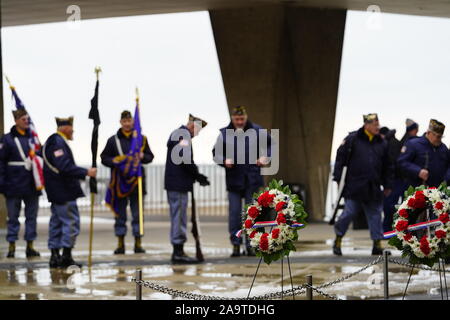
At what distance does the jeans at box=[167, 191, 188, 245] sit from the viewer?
12.0 meters

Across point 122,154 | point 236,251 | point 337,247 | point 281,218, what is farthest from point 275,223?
point 122,154

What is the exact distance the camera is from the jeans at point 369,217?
41.0 feet

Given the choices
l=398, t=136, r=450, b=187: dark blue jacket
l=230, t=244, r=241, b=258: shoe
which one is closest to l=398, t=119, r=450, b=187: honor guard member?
l=398, t=136, r=450, b=187: dark blue jacket

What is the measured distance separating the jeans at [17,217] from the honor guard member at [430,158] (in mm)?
4900

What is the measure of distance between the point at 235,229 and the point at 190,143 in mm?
1420

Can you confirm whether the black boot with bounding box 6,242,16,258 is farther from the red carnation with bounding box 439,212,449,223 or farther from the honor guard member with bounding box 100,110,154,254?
the red carnation with bounding box 439,212,449,223

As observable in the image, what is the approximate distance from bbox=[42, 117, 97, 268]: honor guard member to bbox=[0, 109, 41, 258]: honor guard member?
1.74 metres

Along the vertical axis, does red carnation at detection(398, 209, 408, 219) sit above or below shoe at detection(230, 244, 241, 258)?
above

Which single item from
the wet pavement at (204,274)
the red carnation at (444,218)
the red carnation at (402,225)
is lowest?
the wet pavement at (204,274)

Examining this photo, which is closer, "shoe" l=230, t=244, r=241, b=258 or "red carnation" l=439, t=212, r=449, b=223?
"red carnation" l=439, t=212, r=449, b=223

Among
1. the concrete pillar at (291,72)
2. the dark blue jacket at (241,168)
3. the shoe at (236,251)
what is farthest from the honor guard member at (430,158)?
the concrete pillar at (291,72)

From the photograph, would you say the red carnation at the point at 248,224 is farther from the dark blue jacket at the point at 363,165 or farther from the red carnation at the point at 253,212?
the dark blue jacket at the point at 363,165
